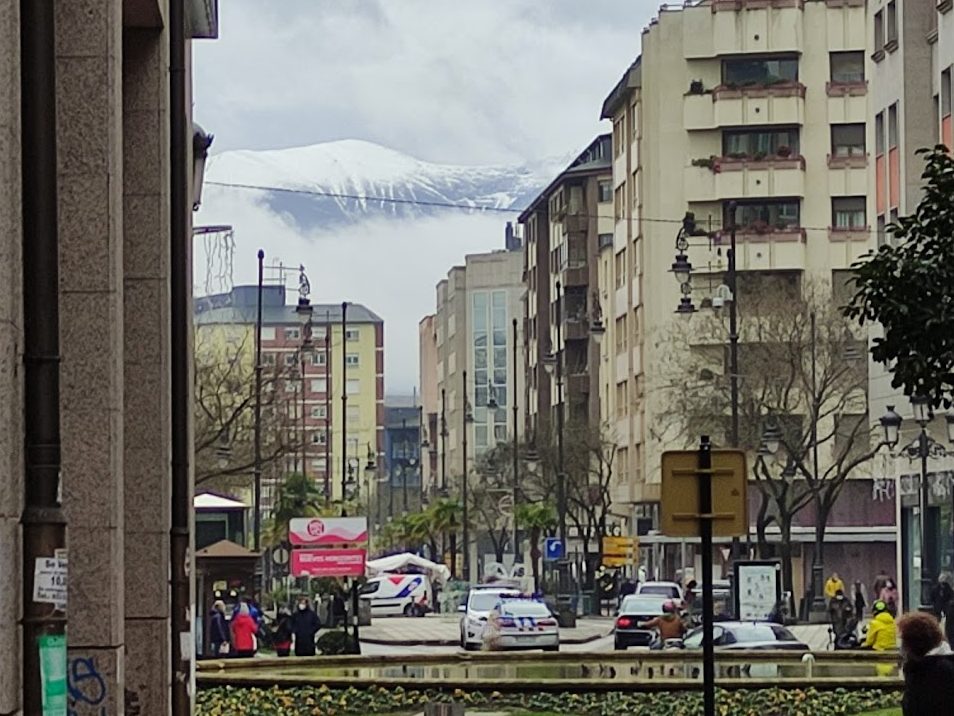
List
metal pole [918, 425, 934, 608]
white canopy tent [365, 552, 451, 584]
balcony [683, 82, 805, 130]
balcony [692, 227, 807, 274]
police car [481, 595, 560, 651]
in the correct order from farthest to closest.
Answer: white canopy tent [365, 552, 451, 584]
balcony [683, 82, 805, 130]
balcony [692, 227, 807, 274]
metal pole [918, 425, 934, 608]
police car [481, 595, 560, 651]

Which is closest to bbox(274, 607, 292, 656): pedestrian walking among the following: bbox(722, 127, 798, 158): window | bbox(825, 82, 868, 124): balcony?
bbox(722, 127, 798, 158): window

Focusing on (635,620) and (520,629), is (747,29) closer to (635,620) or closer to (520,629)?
(635,620)

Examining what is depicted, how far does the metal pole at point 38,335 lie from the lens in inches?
406

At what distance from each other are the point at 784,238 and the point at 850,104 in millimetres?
6525

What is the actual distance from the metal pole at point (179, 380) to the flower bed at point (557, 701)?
28.6 feet

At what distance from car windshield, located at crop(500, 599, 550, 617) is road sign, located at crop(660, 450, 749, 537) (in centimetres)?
3610

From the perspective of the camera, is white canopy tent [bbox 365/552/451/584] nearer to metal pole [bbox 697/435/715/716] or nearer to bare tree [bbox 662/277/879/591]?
bare tree [bbox 662/277/879/591]

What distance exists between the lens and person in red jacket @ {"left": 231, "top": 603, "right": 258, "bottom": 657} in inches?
1956

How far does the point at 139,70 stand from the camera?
1847 centimetres

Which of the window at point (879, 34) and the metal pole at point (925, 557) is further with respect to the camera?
the window at point (879, 34)

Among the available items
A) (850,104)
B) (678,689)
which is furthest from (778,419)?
(678,689)

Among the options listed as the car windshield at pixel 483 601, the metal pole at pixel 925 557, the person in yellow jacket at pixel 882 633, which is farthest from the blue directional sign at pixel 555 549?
the person in yellow jacket at pixel 882 633

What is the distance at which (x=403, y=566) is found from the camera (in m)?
105

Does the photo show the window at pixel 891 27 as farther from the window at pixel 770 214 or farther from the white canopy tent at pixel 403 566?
the white canopy tent at pixel 403 566
